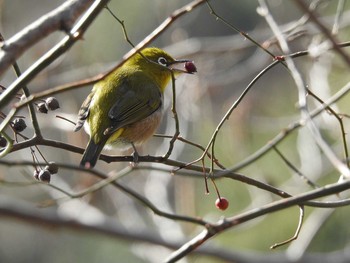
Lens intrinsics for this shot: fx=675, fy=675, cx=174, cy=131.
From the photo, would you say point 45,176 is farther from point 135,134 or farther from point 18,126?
point 135,134

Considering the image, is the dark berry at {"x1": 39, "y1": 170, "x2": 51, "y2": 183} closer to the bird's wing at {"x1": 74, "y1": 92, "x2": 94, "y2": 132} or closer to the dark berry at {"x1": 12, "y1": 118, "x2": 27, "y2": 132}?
the dark berry at {"x1": 12, "y1": 118, "x2": 27, "y2": 132}

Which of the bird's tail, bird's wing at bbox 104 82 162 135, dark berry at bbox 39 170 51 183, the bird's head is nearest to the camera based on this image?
dark berry at bbox 39 170 51 183

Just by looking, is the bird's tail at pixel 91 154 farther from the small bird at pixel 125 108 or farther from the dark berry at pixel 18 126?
the dark berry at pixel 18 126

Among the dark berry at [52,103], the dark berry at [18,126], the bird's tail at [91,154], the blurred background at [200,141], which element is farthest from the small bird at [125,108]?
the dark berry at [18,126]

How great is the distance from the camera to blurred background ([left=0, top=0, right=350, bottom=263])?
6.26 m

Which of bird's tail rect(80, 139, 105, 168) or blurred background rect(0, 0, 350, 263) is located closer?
bird's tail rect(80, 139, 105, 168)

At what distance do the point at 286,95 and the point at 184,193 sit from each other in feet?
15.2

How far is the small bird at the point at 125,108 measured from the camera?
12.9 ft

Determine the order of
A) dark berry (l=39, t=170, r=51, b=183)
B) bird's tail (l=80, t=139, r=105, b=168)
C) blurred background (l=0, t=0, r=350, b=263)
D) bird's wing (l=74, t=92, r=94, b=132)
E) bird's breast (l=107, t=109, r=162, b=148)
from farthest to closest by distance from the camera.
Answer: blurred background (l=0, t=0, r=350, b=263)
bird's breast (l=107, t=109, r=162, b=148)
bird's wing (l=74, t=92, r=94, b=132)
bird's tail (l=80, t=139, r=105, b=168)
dark berry (l=39, t=170, r=51, b=183)

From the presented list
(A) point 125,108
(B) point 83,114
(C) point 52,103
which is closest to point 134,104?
(A) point 125,108

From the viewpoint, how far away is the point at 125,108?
165 inches

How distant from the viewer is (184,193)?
20.7 feet

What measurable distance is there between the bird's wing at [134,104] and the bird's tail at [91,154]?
24 cm

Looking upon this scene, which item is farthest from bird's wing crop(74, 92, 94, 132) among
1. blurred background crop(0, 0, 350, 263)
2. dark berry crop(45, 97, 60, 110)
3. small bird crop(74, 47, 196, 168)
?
dark berry crop(45, 97, 60, 110)
